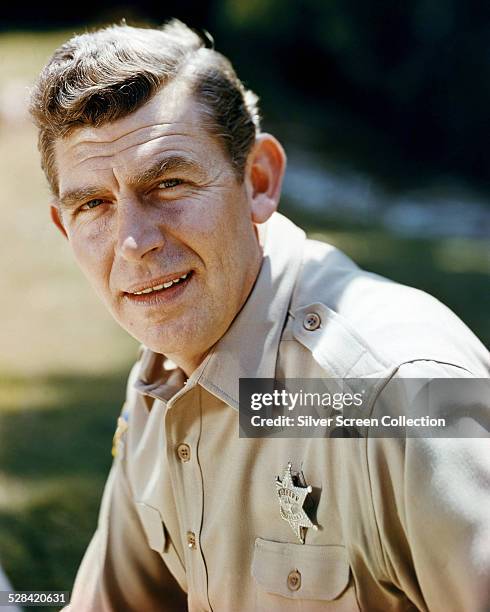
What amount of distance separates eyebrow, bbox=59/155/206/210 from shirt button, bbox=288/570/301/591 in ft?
2.58

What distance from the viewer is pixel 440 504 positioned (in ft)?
4.74

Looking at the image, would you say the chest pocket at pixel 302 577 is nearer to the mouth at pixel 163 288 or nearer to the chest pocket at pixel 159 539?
the chest pocket at pixel 159 539

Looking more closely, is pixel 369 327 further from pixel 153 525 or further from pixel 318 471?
pixel 153 525

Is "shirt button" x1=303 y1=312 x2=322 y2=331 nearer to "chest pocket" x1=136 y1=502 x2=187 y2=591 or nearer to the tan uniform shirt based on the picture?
the tan uniform shirt

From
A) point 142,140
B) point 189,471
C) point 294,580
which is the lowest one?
point 294,580

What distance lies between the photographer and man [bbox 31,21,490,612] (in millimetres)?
1569

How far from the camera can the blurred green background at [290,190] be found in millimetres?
3615

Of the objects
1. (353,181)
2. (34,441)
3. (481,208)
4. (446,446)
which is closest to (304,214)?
(353,181)

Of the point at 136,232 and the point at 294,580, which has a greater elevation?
the point at 136,232

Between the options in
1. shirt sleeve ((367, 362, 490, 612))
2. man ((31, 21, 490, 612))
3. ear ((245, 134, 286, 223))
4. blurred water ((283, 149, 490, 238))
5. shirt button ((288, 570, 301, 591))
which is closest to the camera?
shirt sleeve ((367, 362, 490, 612))

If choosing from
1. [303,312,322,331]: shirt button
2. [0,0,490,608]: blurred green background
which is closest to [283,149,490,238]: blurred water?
[0,0,490,608]: blurred green background

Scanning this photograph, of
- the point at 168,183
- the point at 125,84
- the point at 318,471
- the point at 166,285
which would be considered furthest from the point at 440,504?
the point at 125,84

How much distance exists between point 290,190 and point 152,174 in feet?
21.5

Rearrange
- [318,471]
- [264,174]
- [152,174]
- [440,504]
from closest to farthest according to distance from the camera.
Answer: [440,504], [318,471], [152,174], [264,174]
